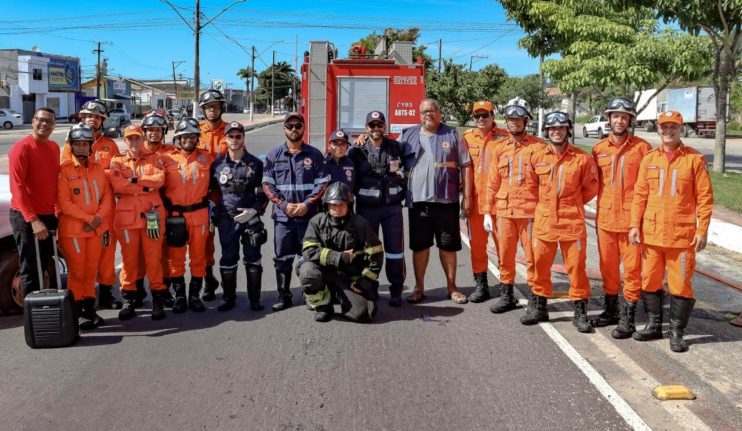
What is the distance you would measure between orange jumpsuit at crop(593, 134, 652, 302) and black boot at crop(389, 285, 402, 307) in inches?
73.7

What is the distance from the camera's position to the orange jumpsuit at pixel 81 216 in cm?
537

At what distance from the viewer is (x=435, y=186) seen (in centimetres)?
629

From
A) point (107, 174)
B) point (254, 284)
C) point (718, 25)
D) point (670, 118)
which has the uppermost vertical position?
point (718, 25)

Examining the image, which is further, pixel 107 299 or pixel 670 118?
pixel 107 299

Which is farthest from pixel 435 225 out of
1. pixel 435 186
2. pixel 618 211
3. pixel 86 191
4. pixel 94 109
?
pixel 94 109

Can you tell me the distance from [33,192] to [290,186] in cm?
213

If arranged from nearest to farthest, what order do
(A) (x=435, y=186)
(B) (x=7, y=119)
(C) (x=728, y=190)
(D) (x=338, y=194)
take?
1. (D) (x=338, y=194)
2. (A) (x=435, y=186)
3. (C) (x=728, y=190)
4. (B) (x=7, y=119)

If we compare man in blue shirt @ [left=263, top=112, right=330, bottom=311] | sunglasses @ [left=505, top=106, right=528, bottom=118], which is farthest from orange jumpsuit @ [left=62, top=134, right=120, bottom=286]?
sunglasses @ [left=505, top=106, right=528, bottom=118]

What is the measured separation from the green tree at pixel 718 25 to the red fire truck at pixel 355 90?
4087 millimetres

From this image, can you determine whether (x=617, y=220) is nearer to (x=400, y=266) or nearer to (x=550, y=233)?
(x=550, y=233)

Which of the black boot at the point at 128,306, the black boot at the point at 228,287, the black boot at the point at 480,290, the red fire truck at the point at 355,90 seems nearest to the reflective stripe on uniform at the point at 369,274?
the black boot at the point at 480,290

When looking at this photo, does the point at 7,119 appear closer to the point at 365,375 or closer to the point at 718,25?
the point at 718,25

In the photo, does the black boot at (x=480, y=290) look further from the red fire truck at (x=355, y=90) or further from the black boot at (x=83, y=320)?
the red fire truck at (x=355, y=90)

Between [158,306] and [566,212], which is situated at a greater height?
[566,212]
